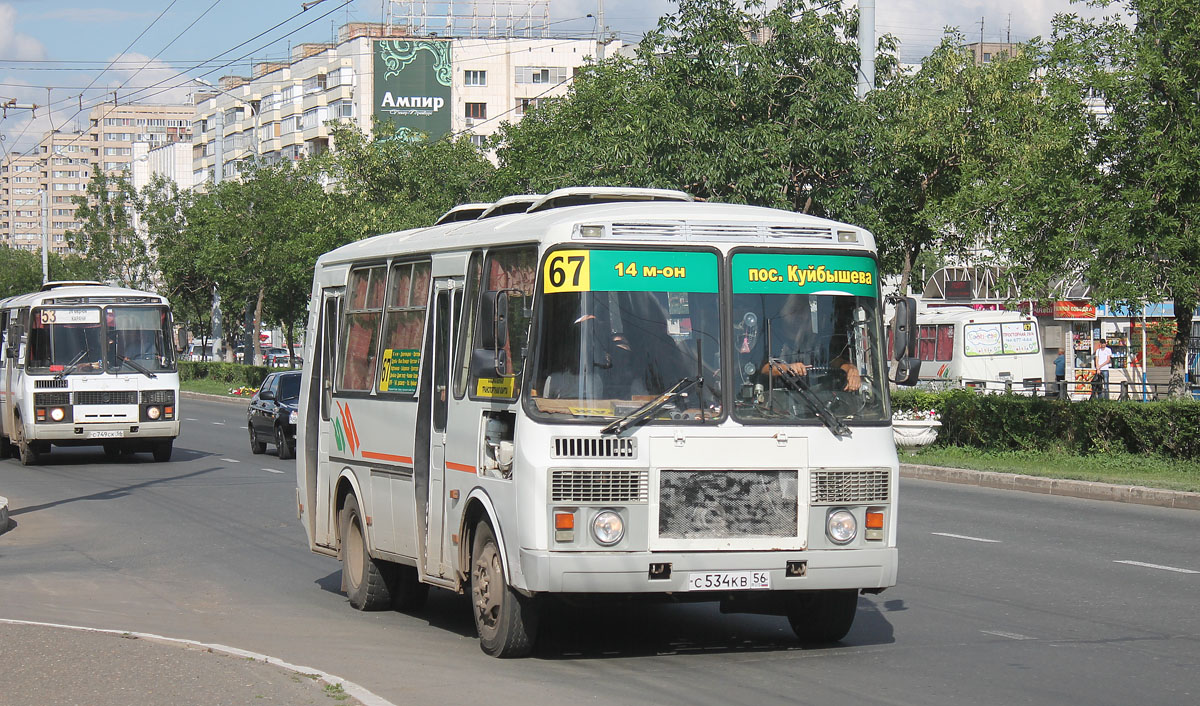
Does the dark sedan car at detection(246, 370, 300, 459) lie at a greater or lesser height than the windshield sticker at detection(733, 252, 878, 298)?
lesser

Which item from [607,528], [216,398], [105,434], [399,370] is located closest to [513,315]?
[607,528]

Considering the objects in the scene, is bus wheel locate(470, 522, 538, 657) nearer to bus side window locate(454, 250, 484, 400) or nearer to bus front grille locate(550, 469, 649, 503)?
bus front grille locate(550, 469, 649, 503)

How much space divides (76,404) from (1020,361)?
31260 mm

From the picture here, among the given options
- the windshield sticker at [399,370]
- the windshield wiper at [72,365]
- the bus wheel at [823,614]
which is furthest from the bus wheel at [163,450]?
the bus wheel at [823,614]

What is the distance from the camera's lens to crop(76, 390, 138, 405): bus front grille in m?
25.8

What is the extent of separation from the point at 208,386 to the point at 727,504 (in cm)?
6134

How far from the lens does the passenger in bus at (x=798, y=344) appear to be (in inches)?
343

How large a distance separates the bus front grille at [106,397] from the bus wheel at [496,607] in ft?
59.8

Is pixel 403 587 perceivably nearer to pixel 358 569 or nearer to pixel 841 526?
pixel 358 569

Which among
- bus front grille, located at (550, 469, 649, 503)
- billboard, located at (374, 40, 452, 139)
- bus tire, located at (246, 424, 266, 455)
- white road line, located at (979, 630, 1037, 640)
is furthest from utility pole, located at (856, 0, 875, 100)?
billboard, located at (374, 40, 452, 139)

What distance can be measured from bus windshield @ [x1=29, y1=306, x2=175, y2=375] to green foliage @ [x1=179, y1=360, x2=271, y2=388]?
28.4 meters

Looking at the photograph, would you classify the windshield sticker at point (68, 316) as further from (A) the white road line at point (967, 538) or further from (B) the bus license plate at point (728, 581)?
(B) the bus license plate at point (728, 581)

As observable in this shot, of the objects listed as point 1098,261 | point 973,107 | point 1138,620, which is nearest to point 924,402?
point 1098,261

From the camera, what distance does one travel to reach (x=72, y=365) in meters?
25.8
